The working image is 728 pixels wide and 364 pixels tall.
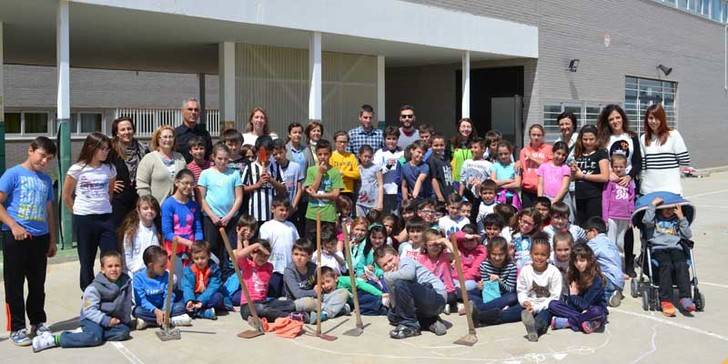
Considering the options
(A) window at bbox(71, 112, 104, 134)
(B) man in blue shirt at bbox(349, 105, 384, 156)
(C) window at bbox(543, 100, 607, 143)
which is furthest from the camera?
(A) window at bbox(71, 112, 104, 134)

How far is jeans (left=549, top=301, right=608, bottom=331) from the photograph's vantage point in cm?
618

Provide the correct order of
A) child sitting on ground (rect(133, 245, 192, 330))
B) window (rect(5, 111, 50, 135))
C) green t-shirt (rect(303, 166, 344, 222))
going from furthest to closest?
window (rect(5, 111, 50, 135)) → green t-shirt (rect(303, 166, 344, 222)) → child sitting on ground (rect(133, 245, 192, 330))

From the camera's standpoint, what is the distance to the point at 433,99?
19.3m

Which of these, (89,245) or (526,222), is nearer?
(89,245)

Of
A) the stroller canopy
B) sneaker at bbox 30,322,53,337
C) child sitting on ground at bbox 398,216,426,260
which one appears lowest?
sneaker at bbox 30,322,53,337

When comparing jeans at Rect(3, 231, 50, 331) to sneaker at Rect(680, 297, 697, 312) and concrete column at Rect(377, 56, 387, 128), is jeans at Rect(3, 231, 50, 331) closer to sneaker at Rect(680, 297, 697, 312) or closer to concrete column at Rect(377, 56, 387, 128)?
sneaker at Rect(680, 297, 697, 312)

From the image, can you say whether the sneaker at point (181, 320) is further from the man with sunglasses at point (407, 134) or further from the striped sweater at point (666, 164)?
the striped sweater at point (666, 164)

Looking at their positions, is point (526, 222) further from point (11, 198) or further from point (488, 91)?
point (488, 91)

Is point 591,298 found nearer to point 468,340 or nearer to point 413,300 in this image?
point 468,340

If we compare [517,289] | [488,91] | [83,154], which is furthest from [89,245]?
[488,91]

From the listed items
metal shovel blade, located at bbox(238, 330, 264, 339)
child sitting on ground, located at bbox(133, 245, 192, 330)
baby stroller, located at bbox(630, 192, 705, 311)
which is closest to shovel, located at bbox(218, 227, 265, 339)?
metal shovel blade, located at bbox(238, 330, 264, 339)

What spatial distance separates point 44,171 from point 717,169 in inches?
1065

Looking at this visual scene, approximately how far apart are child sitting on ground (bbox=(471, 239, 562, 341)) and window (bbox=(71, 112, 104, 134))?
25.4 m

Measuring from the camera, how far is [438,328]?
616 centimetres
